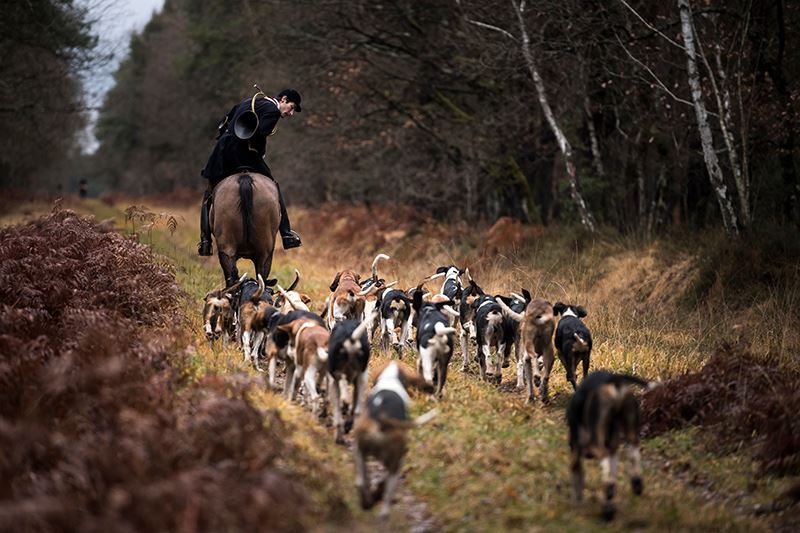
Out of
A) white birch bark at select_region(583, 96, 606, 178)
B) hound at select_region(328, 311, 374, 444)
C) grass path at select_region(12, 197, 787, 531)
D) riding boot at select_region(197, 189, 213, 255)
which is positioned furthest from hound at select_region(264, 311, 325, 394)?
white birch bark at select_region(583, 96, 606, 178)

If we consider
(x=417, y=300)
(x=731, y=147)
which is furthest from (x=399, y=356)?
(x=731, y=147)

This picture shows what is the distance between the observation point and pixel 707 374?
9297 millimetres

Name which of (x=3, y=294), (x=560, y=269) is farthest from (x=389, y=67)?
(x=3, y=294)

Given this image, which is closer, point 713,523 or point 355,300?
point 713,523

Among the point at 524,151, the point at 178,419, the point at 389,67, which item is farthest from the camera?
the point at 389,67

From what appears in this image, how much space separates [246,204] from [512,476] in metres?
6.73

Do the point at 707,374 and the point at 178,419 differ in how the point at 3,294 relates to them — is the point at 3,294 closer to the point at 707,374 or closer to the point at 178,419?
the point at 178,419

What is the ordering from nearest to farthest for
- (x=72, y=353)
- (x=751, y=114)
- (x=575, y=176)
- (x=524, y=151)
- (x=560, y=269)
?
(x=72, y=353)
(x=751, y=114)
(x=560, y=269)
(x=575, y=176)
(x=524, y=151)

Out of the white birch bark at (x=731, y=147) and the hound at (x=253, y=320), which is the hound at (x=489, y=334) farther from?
the white birch bark at (x=731, y=147)

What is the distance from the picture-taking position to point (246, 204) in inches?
501

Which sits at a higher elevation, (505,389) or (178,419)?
(178,419)

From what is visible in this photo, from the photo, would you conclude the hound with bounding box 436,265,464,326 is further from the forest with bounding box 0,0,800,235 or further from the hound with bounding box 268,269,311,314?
the forest with bounding box 0,0,800,235

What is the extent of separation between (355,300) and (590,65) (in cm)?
1016

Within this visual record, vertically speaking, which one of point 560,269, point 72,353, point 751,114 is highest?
point 751,114
